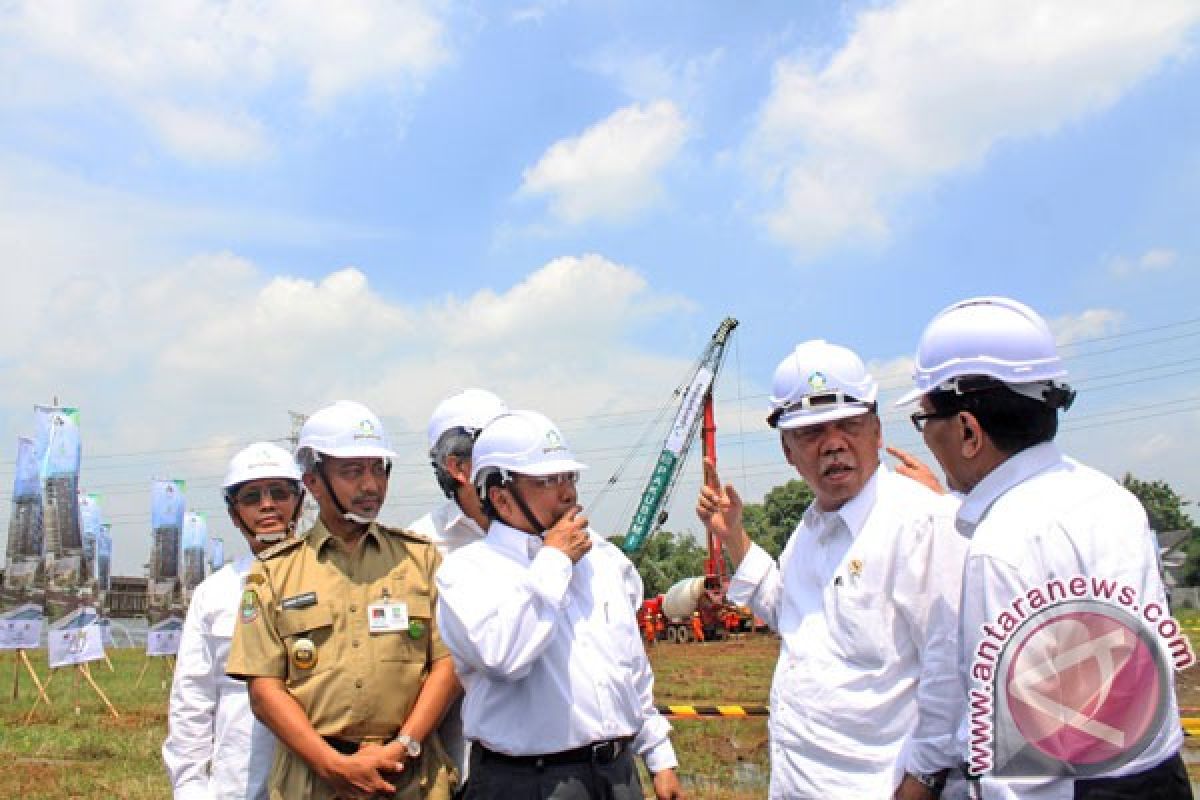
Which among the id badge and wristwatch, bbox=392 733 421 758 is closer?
wristwatch, bbox=392 733 421 758

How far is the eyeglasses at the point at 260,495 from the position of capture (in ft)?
13.8

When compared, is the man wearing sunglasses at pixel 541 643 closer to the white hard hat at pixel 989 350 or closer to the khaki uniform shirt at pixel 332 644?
the khaki uniform shirt at pixel 332 644

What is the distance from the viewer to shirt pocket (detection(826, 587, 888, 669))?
2.77 meters

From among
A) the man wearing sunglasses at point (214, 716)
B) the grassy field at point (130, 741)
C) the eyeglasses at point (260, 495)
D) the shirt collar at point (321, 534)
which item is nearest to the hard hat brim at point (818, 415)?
the shirt collar at point (321, 534)

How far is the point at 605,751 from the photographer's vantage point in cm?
303

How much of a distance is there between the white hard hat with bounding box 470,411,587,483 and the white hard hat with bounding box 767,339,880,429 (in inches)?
25.3

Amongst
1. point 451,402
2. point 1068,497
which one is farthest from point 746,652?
point 1068,497

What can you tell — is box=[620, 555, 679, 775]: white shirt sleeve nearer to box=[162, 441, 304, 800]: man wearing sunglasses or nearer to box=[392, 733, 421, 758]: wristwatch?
box=[392, 733, 421, 758]: wristwatch

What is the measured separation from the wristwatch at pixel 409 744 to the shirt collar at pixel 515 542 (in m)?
0.61

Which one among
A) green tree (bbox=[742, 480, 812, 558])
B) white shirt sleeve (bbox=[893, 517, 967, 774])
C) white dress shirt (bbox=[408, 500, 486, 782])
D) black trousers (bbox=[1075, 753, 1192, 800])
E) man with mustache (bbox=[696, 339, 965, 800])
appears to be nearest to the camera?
black trousers (bbox=[1075, 753, 1192, 800])

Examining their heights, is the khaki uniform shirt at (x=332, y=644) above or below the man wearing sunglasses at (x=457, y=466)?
below

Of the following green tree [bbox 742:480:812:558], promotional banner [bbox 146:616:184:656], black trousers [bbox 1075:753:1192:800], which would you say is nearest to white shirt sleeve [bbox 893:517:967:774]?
black trousers [bbox 1075:753:1192:800]

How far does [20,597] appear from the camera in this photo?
16.8 metres

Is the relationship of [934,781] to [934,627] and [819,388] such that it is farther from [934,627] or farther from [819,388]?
[819,388]
